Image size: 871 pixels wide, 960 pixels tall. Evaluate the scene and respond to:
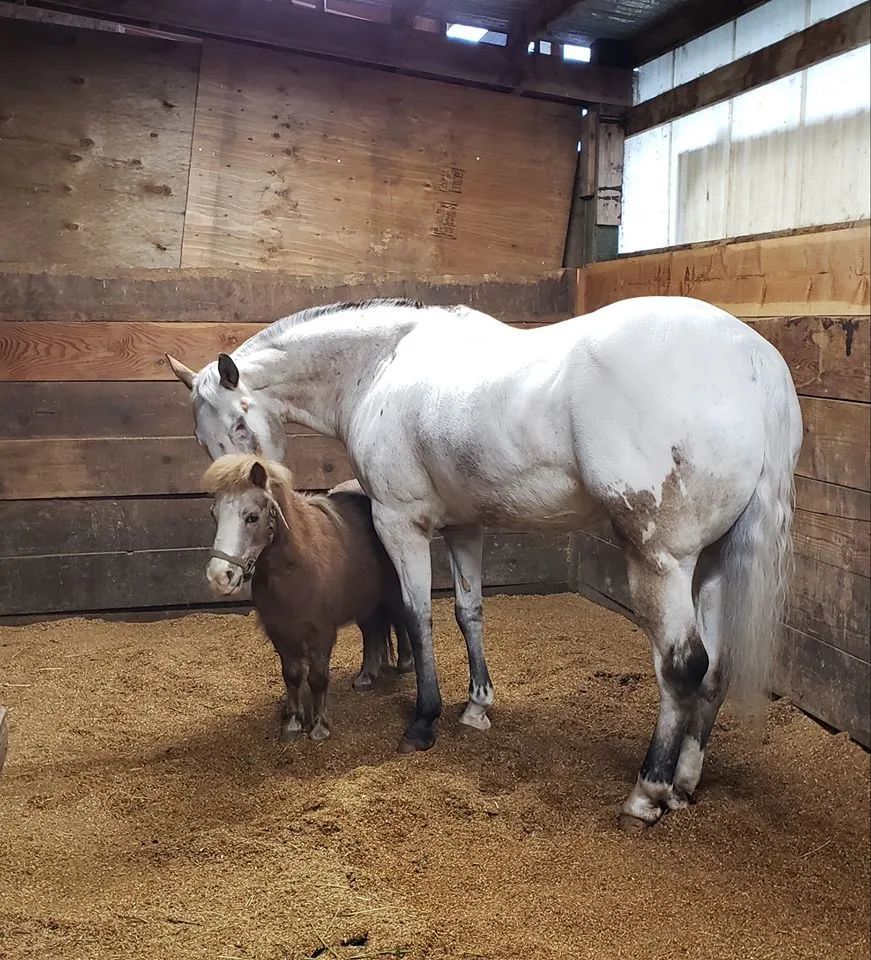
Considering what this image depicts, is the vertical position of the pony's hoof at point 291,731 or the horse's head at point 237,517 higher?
the horse's head at point 237,517

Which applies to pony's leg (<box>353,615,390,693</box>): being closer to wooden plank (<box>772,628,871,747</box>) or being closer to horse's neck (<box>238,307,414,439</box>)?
horse's neck (<box>238,307,414,439</box>)

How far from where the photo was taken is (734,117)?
245cm

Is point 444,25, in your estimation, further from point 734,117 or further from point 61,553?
point 61,553

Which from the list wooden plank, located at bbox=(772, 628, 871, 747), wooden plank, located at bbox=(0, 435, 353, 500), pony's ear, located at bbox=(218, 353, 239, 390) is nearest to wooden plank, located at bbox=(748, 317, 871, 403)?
wooden plank, located at bbox=(772, 628, 871, 747)

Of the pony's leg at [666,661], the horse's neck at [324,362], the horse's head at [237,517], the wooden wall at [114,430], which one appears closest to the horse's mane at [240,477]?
the horse's head at [237,517]

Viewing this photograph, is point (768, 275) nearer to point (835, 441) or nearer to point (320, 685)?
point (835, 441)

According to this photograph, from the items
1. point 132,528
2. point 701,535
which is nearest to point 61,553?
point 132,528

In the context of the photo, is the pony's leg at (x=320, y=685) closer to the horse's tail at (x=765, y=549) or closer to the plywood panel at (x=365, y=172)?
the horse's tail at (x=765, y=549)

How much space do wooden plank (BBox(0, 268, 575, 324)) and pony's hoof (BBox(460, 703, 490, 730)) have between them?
185cm

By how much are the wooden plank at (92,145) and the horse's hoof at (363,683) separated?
6.86 feet

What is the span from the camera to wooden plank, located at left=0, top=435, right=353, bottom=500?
3.84m

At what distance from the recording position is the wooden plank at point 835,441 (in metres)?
2.44

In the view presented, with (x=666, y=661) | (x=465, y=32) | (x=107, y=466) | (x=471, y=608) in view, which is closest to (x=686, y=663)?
(x=666, y=661)

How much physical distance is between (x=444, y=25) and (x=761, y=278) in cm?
208
